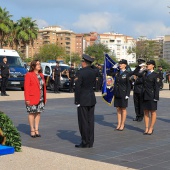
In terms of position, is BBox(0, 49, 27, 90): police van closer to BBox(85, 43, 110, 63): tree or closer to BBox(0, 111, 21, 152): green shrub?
BBox(0, 111, 21, 152): green shrub

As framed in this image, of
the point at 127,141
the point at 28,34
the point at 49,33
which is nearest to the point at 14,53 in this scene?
the point at 127,141

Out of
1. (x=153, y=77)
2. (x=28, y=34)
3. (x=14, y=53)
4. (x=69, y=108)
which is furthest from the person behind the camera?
(x=28, y=34)

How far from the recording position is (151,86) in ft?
29.9

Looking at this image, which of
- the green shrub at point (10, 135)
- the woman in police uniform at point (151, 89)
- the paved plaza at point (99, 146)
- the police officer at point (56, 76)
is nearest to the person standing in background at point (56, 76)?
the police officer at point (56, 76)

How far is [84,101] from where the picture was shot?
24.9 ft

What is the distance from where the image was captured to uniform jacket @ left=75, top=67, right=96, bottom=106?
754 cm

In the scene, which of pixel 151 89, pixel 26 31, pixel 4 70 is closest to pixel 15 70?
pixel 4 70

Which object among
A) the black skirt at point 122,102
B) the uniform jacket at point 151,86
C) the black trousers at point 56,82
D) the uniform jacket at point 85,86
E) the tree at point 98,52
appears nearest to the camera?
the uniform jacket at point 85,86

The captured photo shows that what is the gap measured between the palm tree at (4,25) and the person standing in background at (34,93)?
51.5m

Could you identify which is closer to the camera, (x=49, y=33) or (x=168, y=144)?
(x=168, y=144)

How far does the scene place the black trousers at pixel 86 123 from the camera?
300 inches

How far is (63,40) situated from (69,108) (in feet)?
563

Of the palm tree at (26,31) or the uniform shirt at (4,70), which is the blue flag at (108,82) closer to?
the uniform shirt at (4,70)

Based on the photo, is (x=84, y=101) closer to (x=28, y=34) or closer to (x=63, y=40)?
(x=28, y=34)
